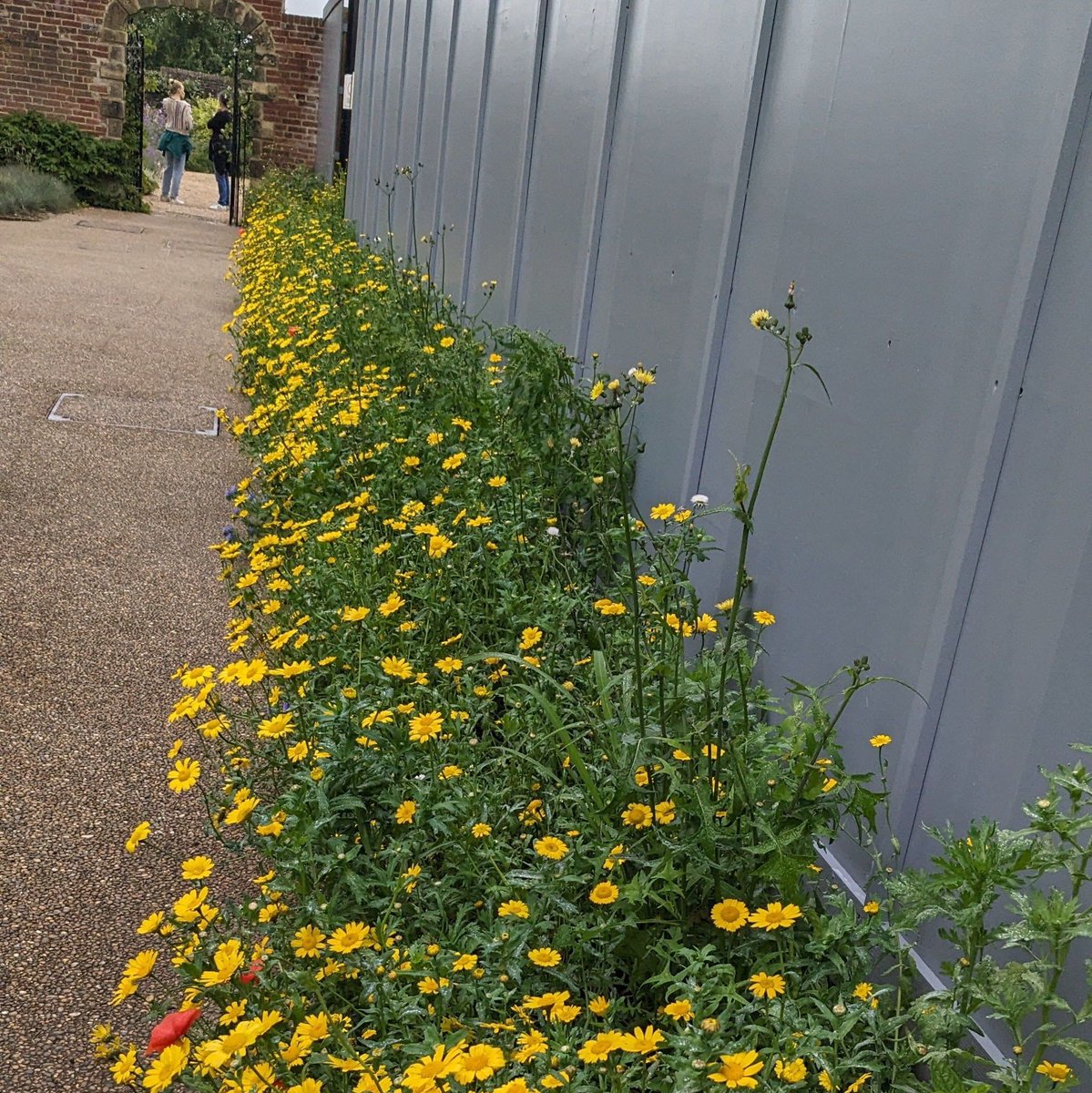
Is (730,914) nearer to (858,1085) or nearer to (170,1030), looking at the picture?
(858,1085)

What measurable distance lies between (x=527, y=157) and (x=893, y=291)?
365cm

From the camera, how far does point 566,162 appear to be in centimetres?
482

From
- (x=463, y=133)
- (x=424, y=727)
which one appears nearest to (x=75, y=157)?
(x=463, y=133)

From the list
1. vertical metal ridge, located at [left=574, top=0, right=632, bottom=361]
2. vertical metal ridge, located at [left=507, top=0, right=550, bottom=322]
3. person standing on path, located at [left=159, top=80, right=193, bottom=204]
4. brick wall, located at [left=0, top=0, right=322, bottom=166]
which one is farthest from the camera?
person standing on path, located at [left=159, top=80, right=193, bottom=204]

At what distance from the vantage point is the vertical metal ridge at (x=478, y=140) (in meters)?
6.55

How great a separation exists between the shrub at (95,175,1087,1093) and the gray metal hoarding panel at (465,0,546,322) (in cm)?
265

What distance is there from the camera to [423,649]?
2893 mm

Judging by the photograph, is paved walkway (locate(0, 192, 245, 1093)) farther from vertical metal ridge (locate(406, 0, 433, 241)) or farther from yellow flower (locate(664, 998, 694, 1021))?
vertical metal ridge (locate(406, 0, 433, 241))

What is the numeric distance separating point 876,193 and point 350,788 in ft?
5.33

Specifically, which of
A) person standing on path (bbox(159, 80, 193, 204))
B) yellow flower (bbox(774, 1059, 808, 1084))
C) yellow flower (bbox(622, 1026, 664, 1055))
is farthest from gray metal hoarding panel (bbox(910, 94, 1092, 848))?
person standing on path (bbox(159, 80, 193, 204))

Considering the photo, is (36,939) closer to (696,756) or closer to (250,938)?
(250,938)

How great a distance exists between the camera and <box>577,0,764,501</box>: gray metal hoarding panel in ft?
10.2

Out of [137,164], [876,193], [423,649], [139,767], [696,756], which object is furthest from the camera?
[137,164]

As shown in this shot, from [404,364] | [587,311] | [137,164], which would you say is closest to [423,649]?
[587,311]
